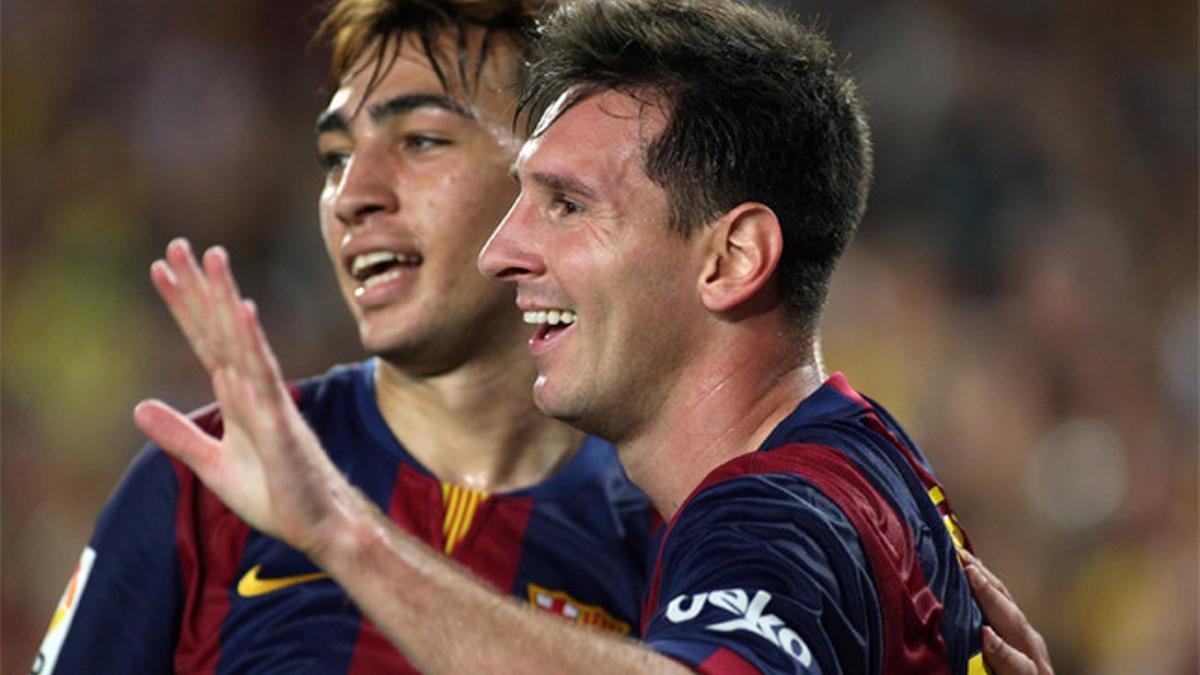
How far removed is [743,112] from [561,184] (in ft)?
0.93

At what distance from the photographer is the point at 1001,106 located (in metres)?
6.88

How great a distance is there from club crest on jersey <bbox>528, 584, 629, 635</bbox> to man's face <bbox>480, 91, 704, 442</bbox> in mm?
576

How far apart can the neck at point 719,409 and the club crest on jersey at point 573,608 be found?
1.73ft

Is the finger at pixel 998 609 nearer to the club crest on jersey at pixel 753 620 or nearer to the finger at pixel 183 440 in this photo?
the club crest on jersey at pixel 753 620

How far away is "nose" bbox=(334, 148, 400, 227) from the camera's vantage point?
9.70 feet

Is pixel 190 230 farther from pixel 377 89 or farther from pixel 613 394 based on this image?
pixel 613 394

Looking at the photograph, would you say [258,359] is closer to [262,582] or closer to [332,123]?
[262,582]

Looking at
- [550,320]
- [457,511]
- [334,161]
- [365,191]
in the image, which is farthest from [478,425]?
[550,320]

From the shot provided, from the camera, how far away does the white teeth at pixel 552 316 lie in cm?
237

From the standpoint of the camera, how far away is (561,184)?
2326mm

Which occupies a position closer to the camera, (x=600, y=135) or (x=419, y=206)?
(x=600, y=135)

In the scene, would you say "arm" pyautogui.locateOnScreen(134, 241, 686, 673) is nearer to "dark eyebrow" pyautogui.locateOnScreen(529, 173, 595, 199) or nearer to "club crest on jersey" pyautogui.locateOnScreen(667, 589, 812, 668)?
"club crest on jersey" pyautogui.locateOnScreen(667, 589, 812, 668)

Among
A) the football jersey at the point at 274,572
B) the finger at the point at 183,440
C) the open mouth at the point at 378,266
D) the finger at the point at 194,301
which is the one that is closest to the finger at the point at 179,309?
the finger at the point at 194,301

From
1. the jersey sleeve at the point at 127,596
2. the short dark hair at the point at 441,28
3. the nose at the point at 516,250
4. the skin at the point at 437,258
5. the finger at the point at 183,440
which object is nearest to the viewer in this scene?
the finger at the point at 183,440
